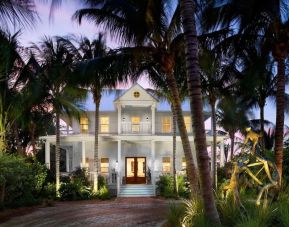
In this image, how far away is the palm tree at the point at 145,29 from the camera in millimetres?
14236

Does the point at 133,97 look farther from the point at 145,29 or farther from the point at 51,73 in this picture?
the point at 145,29

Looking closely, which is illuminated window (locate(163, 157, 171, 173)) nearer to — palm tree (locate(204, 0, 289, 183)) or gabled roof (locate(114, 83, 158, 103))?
gabled roof (locate(114, 83, 158, 103))

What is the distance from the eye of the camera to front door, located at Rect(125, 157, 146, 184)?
29.5 m

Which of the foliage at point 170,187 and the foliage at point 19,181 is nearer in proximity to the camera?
the foliage at point 19,181

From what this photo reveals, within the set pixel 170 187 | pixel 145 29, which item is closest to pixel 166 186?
pixel 170 187

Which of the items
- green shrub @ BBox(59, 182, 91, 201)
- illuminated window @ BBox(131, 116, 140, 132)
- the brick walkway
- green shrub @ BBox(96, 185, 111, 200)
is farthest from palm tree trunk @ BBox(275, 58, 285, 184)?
illuminated window @ BBox(131, 116, 140, 132)

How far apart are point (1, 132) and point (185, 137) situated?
753 cm

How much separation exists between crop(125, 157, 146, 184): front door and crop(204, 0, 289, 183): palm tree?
15978 mm

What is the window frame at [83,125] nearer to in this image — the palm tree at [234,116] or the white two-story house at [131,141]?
the white two-story house at [131,141]

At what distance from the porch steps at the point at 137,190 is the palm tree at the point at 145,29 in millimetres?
12164

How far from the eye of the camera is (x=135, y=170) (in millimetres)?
29516

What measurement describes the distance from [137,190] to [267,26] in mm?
14778

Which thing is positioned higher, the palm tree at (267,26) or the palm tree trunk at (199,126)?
the palm tree at (267,26)

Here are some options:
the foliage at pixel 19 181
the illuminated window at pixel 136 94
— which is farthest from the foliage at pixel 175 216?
the illuminated window at pixel 136 94
